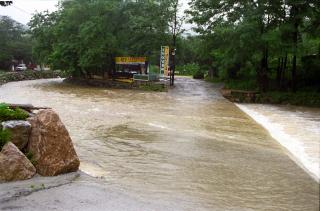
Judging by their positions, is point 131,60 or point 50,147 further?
point 131,60

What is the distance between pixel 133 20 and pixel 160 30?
2.44 meters

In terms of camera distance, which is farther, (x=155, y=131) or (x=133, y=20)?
(x=133, y=20)

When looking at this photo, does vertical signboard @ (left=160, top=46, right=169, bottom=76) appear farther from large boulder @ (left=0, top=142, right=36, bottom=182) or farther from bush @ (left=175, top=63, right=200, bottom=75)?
large boulder @ (left=0, top=142, right=36, bottom=182)

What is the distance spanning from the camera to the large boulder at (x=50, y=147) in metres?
7.71

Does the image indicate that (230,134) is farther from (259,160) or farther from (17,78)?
(17,78)

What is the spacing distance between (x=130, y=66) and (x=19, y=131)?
30.5 metres

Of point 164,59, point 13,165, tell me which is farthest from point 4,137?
point 164,59

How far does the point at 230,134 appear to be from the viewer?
13.8 metres

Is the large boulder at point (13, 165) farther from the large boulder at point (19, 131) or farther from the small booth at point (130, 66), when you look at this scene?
the small booth at point (130, 66)

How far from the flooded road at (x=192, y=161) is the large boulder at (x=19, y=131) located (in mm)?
1434

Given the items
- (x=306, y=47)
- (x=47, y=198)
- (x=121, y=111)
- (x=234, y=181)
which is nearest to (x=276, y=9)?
(x=306, y=47)

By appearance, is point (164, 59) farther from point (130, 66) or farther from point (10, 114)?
point (10, 114)


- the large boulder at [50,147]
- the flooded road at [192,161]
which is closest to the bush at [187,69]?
the flooded road at [192,161]

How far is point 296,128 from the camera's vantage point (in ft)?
50.3
